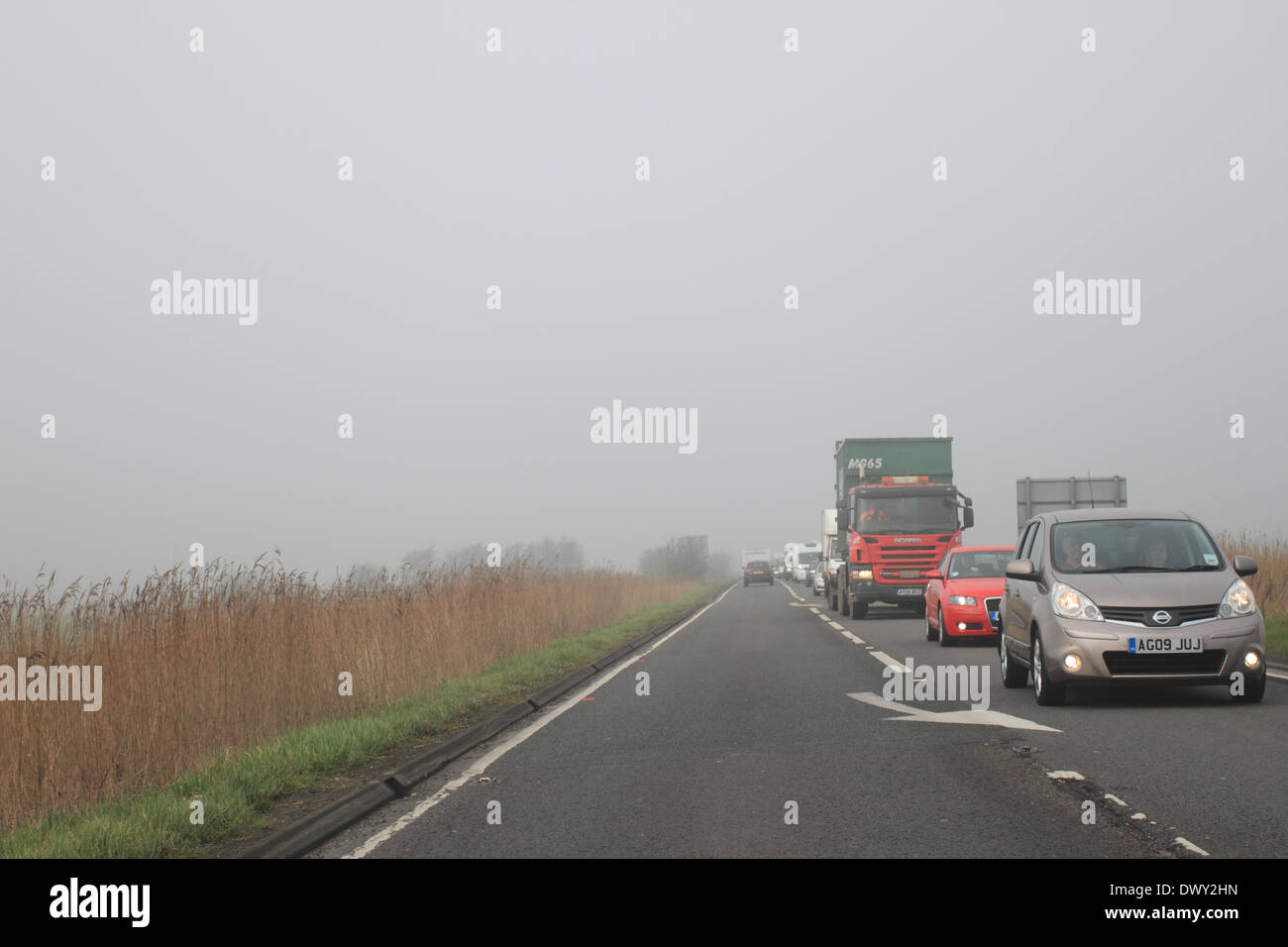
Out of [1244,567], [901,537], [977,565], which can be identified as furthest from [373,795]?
[901,537]

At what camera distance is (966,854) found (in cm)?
548

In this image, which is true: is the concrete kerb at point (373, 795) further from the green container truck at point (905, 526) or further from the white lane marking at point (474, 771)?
the green container truck at point (905, 526)

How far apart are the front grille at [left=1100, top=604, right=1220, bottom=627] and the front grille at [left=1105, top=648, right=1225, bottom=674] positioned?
283mm

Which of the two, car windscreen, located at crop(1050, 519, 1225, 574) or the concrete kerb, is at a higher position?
car windscreen, located at crop(1050, 519, 1225, 574)

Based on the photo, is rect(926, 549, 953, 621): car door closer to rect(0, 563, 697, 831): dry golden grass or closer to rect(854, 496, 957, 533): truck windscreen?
rect(854, 496, 957, 533): truck windscreen

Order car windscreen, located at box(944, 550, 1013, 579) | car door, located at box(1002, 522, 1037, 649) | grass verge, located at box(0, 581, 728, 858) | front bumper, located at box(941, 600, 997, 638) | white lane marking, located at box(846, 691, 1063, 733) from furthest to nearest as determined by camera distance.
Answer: car windscreen, located at box(944, 550, 1013, 579) < front bumper, located at box(941, 600, 997, 638) < car door, located at box(1002, 522, 1037, 649) < white lane marking, located at box(846, 691, 1063, 733) < grass verge, located at box(0, 581, 728, 858)

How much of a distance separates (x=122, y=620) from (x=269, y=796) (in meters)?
3.37

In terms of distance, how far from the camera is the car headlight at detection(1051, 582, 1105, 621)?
1030cm

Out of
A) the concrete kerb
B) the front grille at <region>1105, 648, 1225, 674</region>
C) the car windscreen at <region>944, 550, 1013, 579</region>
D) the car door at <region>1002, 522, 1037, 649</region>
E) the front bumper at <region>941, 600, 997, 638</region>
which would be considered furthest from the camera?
the car windscreen at <region>944, 550, 1013, 579</region>

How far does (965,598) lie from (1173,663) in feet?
26.9

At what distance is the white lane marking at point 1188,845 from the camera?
17.7 ft

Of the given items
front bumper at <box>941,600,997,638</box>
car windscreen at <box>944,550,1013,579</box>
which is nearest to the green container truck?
car windscreen at <box>944,550,1013,579</box>
